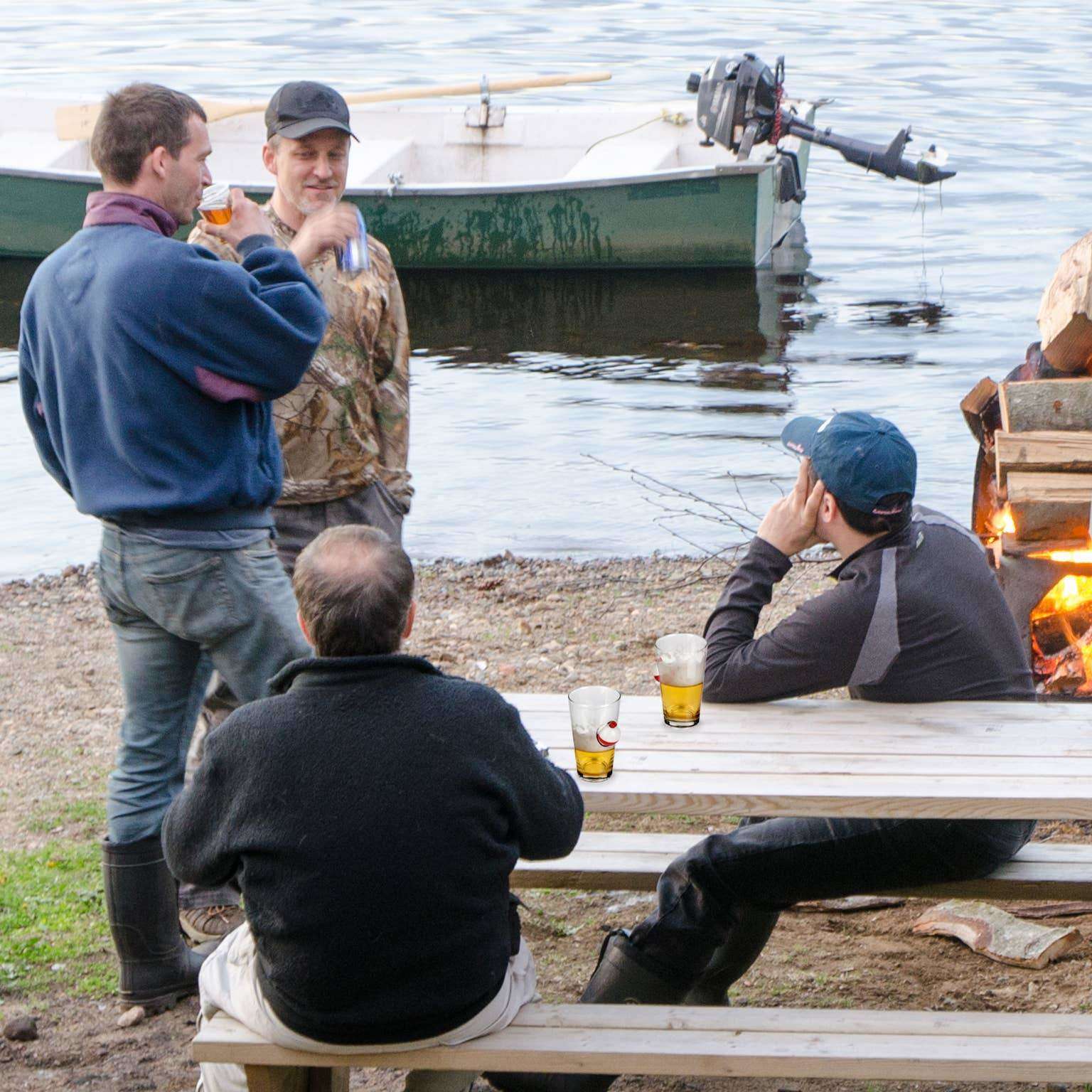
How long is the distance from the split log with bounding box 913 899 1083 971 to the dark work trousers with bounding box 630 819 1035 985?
1.88 feet

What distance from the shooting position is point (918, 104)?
26.7 m

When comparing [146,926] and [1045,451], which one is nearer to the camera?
[146,926]

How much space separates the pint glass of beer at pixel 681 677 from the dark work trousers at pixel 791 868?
296 millimetres

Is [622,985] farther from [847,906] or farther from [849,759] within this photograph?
[847,906]

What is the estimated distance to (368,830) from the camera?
2.47 m

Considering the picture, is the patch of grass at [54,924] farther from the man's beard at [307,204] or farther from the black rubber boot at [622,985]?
the man's beard at [307,204]

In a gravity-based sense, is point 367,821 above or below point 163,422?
below

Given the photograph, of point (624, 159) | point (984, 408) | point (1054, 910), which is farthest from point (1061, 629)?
point (624, 159)

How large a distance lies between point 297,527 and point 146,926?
111cm

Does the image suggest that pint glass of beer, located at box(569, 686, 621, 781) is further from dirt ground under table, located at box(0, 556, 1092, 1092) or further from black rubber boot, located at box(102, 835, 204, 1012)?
black rubber boot, located at box(102, 835, 204, 1012)

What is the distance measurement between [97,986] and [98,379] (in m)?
1.52

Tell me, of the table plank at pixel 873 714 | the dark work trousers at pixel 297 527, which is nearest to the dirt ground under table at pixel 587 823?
the dark work trousers at pixel 297 527

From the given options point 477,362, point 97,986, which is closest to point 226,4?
point 477,362

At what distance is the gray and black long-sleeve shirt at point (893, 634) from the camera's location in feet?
10.4
